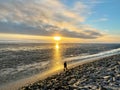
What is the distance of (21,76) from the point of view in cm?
2016

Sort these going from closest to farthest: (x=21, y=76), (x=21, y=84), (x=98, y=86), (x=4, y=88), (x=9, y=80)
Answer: (x=98, y=86) → (x=4, y=88) → (x=21, y=84) → (x=9, y=80) → (x=21, y=76)

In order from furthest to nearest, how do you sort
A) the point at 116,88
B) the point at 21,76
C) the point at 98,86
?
the point at 21,76, the point at 98,86, the point at 116,88

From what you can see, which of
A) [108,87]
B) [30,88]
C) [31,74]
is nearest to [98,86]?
[108,87]

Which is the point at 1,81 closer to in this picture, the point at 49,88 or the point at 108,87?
the point at 49,88

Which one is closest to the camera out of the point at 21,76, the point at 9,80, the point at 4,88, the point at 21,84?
A: the point at 4,88

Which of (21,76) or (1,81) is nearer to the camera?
(1,81)

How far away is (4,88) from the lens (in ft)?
51.6

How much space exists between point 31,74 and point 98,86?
991 cm

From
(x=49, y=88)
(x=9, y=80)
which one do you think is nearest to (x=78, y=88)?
(x=49, y=88)

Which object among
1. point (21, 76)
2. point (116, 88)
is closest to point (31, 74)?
point (21, 76)

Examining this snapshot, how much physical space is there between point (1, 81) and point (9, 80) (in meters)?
0.68

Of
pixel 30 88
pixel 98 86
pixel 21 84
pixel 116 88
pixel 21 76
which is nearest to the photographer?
pixel 116 88

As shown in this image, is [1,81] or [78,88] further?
[1,81]

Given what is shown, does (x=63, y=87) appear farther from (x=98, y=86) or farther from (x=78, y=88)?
(x=98, y=86)
